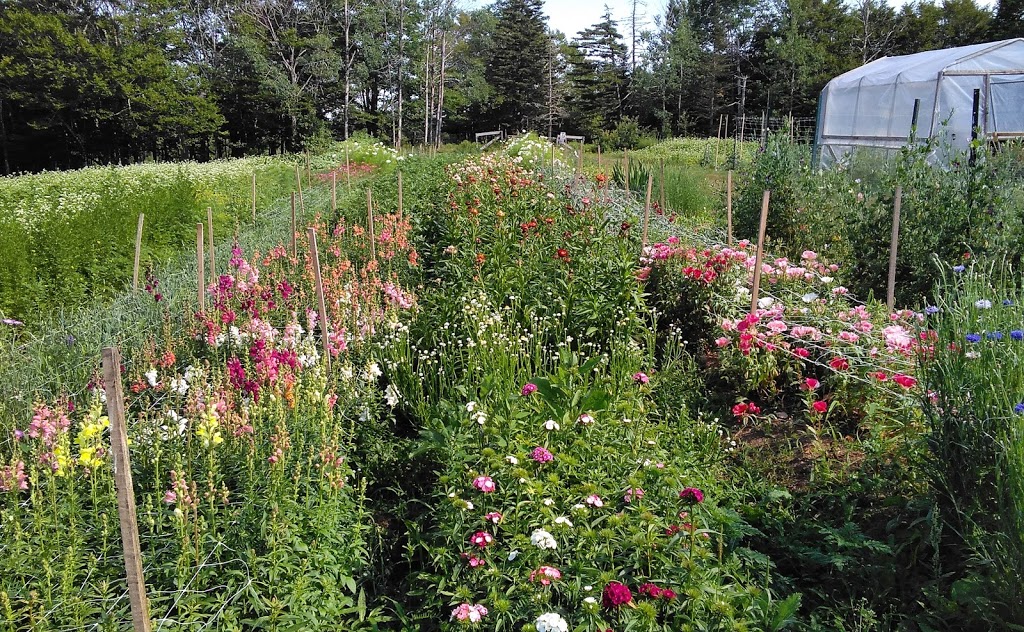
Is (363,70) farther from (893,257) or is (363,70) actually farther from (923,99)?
(893,257)

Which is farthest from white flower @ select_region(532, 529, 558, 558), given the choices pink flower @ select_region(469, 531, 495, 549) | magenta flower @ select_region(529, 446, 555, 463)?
magenta flower @ select_region(529, 446, 555, 463)

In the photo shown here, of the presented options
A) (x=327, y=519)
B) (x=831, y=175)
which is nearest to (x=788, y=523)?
(x=327, y=519)

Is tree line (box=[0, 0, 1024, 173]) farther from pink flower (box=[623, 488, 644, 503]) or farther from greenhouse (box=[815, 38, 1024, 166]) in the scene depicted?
pink flower (box=[623, 488, 644, 503])

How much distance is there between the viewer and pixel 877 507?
2949 millimetres

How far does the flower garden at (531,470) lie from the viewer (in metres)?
2.29

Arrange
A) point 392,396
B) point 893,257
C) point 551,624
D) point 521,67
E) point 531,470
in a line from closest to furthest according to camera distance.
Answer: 1. point 551,624
2. point 531,470
3. point 392,396
4. point 893,257
5. point 521,67

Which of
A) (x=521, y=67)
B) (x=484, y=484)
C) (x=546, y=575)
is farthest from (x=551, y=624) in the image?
(x=521, y=67)

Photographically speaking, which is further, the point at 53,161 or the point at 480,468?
the point at 53,161

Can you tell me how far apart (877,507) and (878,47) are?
130ft

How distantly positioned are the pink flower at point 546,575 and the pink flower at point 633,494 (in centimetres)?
49

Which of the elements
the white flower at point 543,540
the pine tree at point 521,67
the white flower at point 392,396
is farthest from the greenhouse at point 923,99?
the pine tree at point 521,67

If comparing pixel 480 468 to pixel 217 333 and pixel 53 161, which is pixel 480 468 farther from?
pixel 53 161

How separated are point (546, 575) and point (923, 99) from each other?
12.5m

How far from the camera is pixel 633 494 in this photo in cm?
263
